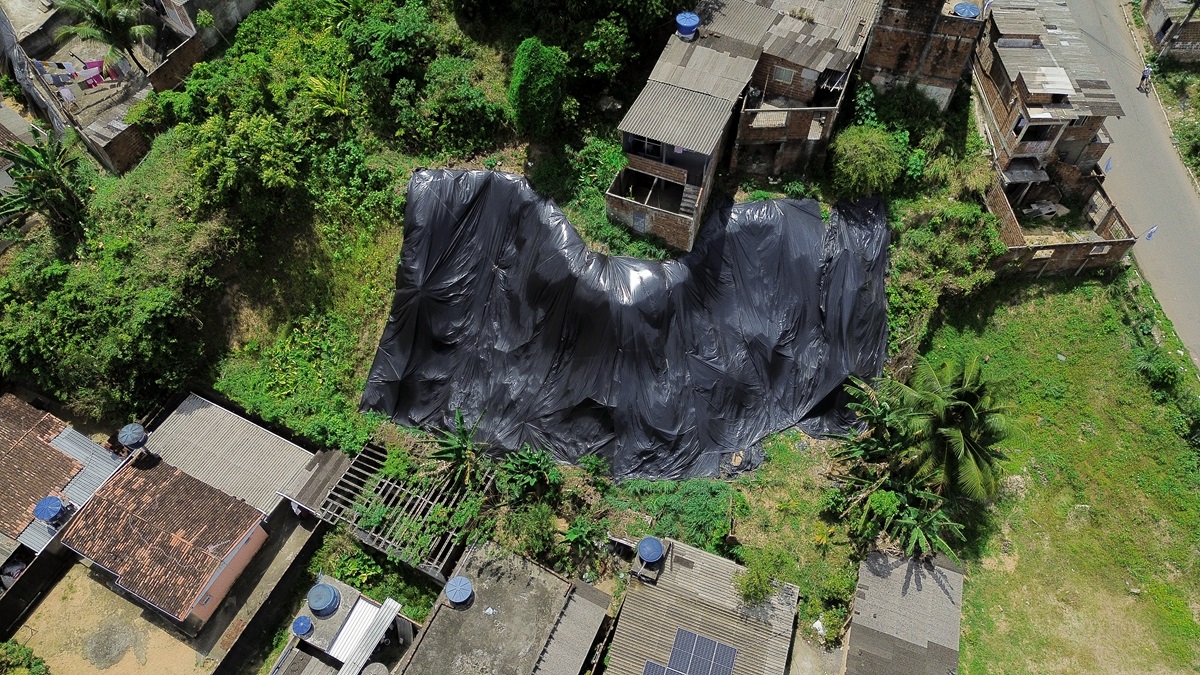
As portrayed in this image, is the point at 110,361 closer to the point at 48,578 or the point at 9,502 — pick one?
the point at 9,502

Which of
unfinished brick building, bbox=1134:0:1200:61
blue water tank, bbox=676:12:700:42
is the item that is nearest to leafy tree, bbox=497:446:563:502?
blue water tank, bbox=676:12:700:42

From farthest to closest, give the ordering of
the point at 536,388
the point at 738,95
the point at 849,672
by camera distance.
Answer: the point at 536,388 < the point at 738,95 < the point at 849,672

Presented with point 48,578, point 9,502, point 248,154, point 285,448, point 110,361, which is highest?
point 248,154

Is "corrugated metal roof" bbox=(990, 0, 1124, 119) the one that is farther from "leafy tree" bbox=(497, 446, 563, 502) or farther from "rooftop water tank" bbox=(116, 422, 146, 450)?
"rooftop water tank" bbox=(116, 422, 146, 450)

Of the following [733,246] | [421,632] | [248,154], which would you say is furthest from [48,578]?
[733,246]

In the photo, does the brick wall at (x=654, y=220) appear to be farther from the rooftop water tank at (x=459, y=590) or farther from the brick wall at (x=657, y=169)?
the rooftop water tank at (x=459, y=590)

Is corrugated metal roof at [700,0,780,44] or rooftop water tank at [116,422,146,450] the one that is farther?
corrugated metal roof at [700,0,780,44]

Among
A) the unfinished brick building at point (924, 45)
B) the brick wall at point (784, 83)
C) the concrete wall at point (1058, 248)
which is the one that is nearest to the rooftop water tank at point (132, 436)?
the brick wall at point (784, 83)
